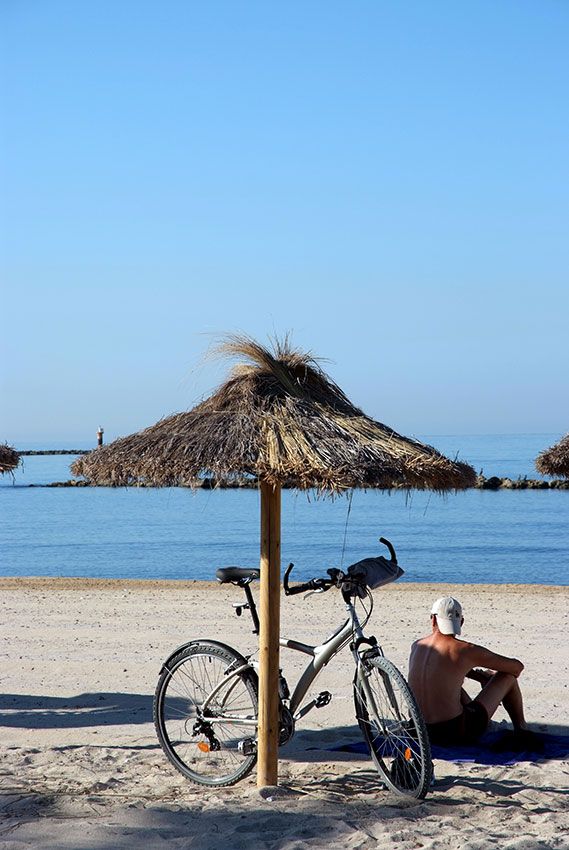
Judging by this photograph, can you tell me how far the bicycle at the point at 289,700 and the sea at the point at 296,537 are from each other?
70 centimetres

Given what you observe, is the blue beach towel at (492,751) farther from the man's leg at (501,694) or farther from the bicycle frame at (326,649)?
the bicycle frame at (326,649)

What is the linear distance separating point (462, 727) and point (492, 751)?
206 mm

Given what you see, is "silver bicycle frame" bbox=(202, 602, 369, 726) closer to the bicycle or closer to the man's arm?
the bicycle

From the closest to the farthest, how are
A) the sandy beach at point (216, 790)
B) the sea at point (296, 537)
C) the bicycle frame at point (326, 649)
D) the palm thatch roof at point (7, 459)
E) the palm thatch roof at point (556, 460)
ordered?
1. the sandy beach at point (216, 790)
2. the bicycle frame at point (326, 649)
3. the palm thatch roof at point (7, 459)
4. the palm thatch roof at point (556, 460)
5. the sea at point (296, 537)

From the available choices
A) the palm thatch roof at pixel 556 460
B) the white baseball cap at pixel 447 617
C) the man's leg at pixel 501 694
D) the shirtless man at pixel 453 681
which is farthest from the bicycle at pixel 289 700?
the palm thatch roof at pixel 556 460

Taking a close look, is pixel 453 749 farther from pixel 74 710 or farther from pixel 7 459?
pixel 7 459

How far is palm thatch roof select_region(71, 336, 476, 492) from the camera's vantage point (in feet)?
16.4

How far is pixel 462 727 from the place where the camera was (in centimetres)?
601

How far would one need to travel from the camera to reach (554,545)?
2942 cm

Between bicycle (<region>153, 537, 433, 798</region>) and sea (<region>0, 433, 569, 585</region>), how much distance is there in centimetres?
70

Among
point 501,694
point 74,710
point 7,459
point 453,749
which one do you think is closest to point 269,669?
point 453,749

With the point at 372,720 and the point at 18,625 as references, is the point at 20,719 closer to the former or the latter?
the point at 372,720

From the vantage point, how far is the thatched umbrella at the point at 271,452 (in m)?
5.02

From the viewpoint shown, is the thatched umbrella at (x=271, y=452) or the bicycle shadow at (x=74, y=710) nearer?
the thatched umbrella at (x=271, y=452)
